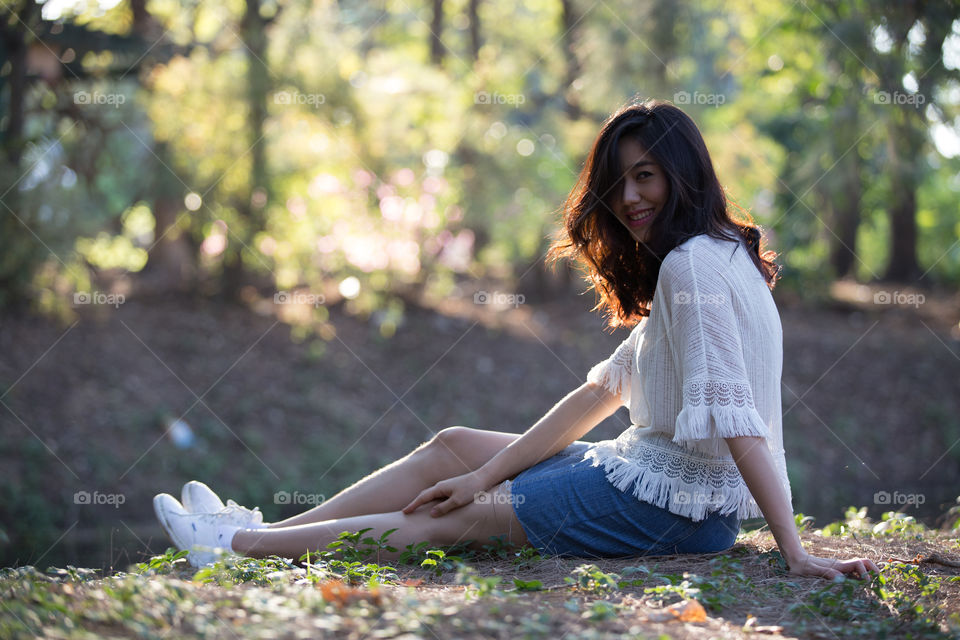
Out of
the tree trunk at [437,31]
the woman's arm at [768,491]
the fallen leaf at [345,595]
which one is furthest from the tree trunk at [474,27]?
the fallen leaf at [345,595]

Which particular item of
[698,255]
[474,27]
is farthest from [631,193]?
[474,27]

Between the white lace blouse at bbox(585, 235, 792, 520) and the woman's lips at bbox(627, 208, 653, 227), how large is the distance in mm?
179

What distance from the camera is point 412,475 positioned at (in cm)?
250

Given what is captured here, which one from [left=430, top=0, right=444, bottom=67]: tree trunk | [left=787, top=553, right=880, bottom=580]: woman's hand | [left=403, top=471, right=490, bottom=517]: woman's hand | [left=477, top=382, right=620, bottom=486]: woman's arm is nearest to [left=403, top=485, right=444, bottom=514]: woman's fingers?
[left=403, top=471, right=490, bottom=517]: woman's hand

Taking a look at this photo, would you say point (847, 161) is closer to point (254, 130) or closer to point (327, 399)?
point (327, 399)

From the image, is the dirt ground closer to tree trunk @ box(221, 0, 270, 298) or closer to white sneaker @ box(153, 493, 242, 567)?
tree trunk @ box(221, 0, 270, 298)

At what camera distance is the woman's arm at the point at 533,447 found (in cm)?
235

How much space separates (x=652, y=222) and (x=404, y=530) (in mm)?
1141

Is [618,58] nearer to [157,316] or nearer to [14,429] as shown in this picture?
[157,316]

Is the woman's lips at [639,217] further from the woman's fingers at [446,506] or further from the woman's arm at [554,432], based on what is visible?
the woman's fingers at [446,506]

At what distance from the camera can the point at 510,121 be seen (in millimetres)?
7844

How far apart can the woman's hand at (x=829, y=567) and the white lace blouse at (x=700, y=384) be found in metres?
0.18

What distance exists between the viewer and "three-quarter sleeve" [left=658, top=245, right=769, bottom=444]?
Result: 1.94 m

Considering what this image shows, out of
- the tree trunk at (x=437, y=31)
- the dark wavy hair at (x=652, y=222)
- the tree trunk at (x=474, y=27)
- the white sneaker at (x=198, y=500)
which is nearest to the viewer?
the dark wavy hair at (x=652, y=222)
